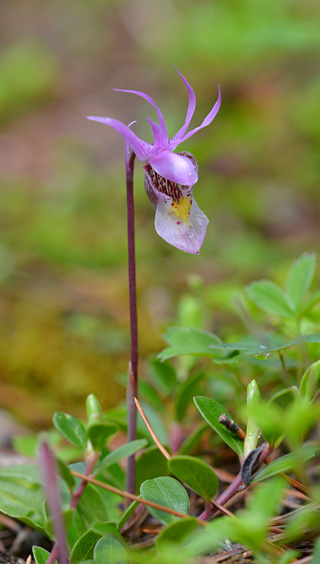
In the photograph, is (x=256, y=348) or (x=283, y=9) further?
(x=283, y=9)

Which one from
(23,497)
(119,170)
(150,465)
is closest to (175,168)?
(150,465)

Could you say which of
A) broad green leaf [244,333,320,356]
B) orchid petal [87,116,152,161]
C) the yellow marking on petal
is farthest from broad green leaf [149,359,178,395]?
orchid petal [87,116,152,161]

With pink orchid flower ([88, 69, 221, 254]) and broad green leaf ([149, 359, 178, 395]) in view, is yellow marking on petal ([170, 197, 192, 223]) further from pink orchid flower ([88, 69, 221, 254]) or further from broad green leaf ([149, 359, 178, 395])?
broad green leaf ([149, 359, 178, 395])

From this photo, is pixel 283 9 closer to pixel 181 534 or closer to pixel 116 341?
pixel 116 341

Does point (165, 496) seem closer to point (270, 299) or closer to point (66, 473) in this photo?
point (66, 473)

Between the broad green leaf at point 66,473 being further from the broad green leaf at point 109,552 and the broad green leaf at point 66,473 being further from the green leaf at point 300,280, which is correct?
the green leaf at point 300,280

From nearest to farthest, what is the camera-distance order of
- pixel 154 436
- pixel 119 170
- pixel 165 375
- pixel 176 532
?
pixel 176 532 < pixel 154 436 < pixel 165 375 < pixel 119 170

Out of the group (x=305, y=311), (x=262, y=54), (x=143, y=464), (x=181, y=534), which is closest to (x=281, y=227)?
(x=262, y=54)
